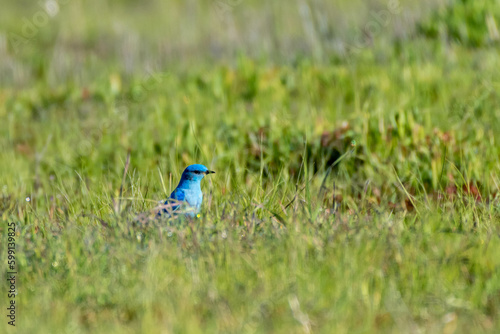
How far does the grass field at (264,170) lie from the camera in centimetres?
297

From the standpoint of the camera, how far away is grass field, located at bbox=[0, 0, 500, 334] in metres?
2.97

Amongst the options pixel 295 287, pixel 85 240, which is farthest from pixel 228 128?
pixel 295 287

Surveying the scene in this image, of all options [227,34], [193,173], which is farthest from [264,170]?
[227,34]

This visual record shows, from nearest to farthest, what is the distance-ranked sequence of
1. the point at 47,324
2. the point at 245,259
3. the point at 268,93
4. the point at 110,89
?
the point at 47,324 → the point at 245,259 → the point at 268,93 → the point at 110,89

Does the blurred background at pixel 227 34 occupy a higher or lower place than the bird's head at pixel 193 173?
higher

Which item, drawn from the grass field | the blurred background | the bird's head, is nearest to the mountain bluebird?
the bird's head

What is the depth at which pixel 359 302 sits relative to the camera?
2.95 meters

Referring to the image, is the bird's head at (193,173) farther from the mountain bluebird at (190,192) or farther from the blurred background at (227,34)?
the blurred background at (227,34)

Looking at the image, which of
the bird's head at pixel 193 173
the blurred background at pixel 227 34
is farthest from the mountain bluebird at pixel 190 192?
the blurred background at pixel 227 34

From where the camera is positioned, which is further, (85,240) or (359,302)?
(85,240)

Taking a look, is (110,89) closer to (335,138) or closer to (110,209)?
(335,138)

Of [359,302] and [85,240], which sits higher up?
[85,240]

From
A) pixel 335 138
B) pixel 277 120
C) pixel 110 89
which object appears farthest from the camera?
pixel 110 89

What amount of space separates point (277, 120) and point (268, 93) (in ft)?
4.64
